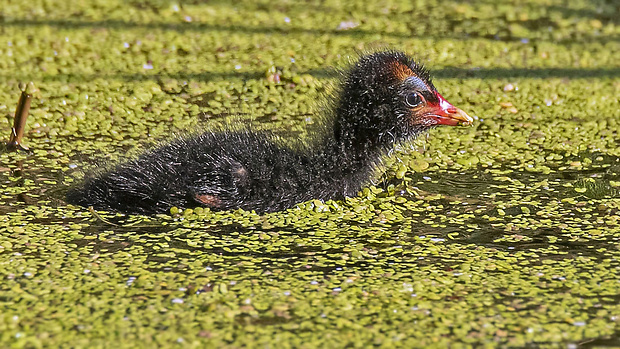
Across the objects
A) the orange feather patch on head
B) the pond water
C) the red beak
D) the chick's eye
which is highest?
the orange feather patch on head

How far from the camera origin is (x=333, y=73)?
5.22m

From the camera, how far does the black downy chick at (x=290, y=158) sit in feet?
15.3

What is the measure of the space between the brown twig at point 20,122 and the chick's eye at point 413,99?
2.01 m

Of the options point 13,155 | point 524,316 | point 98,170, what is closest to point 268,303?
point 524,316

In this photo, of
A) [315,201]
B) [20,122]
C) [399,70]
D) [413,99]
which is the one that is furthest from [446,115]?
[20,122]

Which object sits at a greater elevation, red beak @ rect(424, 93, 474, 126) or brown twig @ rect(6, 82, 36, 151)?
red beak @ rect(424, 93, 474, 126)

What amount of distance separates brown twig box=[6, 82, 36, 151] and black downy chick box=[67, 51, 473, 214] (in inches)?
28.2

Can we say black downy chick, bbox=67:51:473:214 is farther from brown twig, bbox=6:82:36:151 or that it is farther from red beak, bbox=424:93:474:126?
brown twig, bbox=6:82:36:151

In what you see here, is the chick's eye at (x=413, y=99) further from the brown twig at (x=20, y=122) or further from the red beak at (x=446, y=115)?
the brown twig at (x=20, y=122)

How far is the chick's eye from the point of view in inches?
194

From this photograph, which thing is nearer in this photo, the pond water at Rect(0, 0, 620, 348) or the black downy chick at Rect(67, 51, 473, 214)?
the pond water at Rect(0, 0, 620, 348)

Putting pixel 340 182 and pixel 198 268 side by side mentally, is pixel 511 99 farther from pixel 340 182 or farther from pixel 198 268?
pixel 198 268

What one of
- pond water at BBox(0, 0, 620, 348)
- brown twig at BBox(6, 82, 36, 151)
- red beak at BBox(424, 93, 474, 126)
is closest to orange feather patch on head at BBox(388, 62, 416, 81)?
red beak at BBox(424, 93, 474, 126)

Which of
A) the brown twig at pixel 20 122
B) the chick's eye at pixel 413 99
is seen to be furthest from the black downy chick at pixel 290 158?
the brown twig at pixel 20 122
